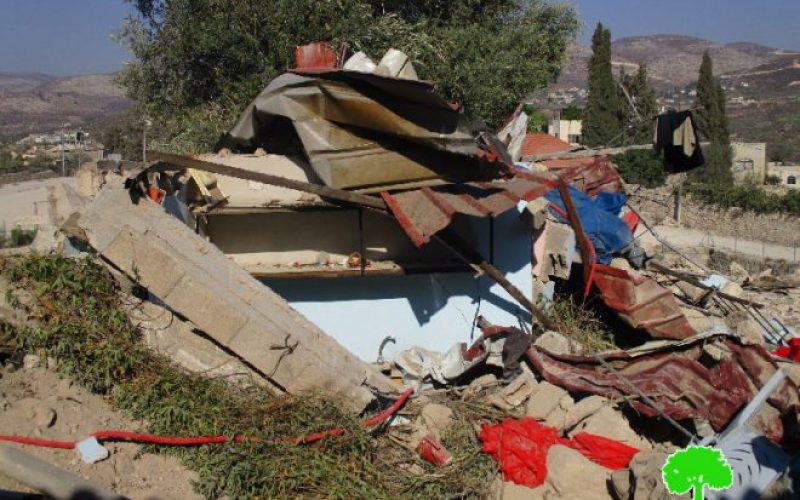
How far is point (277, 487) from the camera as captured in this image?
4.49 meters

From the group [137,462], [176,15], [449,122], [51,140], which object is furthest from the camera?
[51,140]

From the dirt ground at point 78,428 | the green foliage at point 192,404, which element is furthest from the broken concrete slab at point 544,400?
the dirt ground at point 78,428

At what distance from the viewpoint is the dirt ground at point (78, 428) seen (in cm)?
417

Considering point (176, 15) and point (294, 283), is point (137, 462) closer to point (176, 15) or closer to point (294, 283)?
point (294, 283)

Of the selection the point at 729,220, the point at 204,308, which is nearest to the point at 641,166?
the point at 729,220

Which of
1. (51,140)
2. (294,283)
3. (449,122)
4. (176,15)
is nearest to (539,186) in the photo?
(449,122)

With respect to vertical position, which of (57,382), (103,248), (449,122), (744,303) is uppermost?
(449,122)

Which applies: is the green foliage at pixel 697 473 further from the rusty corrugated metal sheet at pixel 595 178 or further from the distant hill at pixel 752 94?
the distant hill at pixel 752 94

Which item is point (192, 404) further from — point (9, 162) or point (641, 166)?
point (9, 162)

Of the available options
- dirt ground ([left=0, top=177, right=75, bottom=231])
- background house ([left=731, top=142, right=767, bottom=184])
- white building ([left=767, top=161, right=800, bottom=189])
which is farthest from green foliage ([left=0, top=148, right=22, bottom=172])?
white building ([left=767, top=161, right=800, bottom=189])

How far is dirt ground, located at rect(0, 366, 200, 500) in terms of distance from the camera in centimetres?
417

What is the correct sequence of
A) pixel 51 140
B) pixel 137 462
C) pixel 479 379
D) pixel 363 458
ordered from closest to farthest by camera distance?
pixel 137 462 → pixel 363 458 → pixel 479 379 → pixel 51 140

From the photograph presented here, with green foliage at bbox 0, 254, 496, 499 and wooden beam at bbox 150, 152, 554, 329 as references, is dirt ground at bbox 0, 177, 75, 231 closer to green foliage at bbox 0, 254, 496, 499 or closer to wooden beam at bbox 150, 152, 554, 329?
wooden beam at bbox 150, 152, 554, 329

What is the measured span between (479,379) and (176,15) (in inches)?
383
